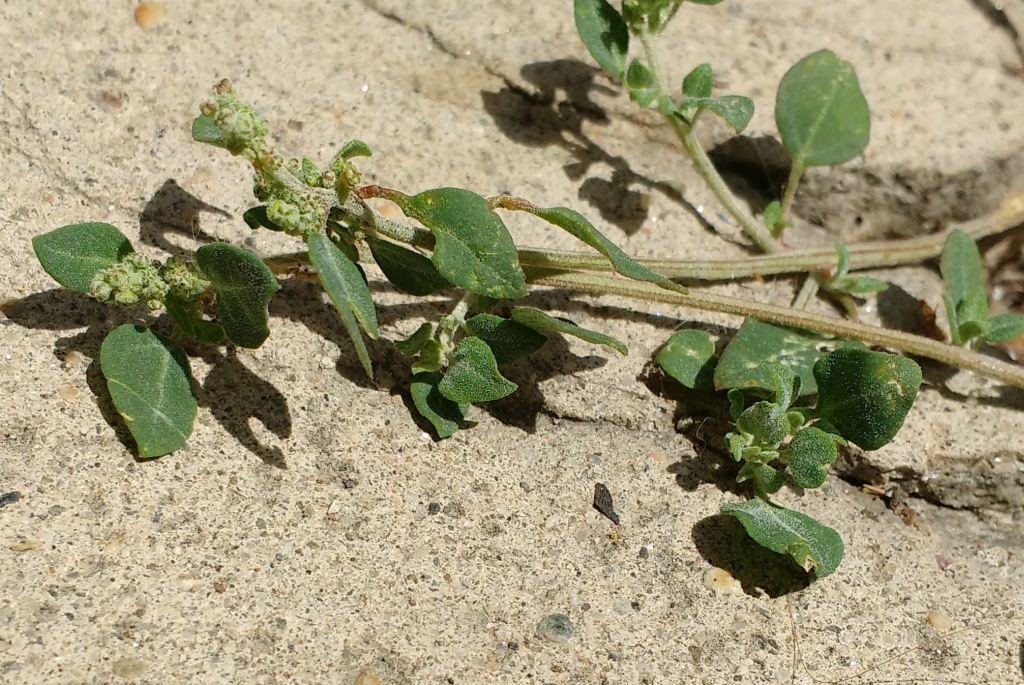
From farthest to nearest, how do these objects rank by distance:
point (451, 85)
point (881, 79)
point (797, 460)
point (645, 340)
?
point (881, 79) < point (451, 85) < point (645, 340) < point (797, 460)

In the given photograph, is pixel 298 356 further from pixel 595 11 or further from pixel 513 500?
pixel 595 11

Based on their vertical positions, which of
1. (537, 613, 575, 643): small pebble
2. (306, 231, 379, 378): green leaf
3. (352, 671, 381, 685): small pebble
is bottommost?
Result: (352, 671, 381, 685): small pebble

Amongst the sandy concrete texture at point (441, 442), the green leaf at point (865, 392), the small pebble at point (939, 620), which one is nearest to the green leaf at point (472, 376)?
the sandy concrete texture at point (441, 442)

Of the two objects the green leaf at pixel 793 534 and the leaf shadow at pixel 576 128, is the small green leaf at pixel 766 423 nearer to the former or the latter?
the green leaf at pixel 793 534

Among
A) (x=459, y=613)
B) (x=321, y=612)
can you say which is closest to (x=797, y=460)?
(x=459, y=613)

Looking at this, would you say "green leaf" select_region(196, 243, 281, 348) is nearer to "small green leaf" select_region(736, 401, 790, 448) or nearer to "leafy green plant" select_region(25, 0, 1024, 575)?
"leafy green plant" select_region(25, 0, 1024, 575)

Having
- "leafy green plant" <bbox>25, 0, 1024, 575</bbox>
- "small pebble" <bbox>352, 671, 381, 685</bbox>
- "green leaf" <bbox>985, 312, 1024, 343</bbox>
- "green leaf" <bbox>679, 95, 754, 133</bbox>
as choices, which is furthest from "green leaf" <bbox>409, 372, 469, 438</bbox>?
"green leaf" <bbox>985, 312, 1024, 343</bbox>
